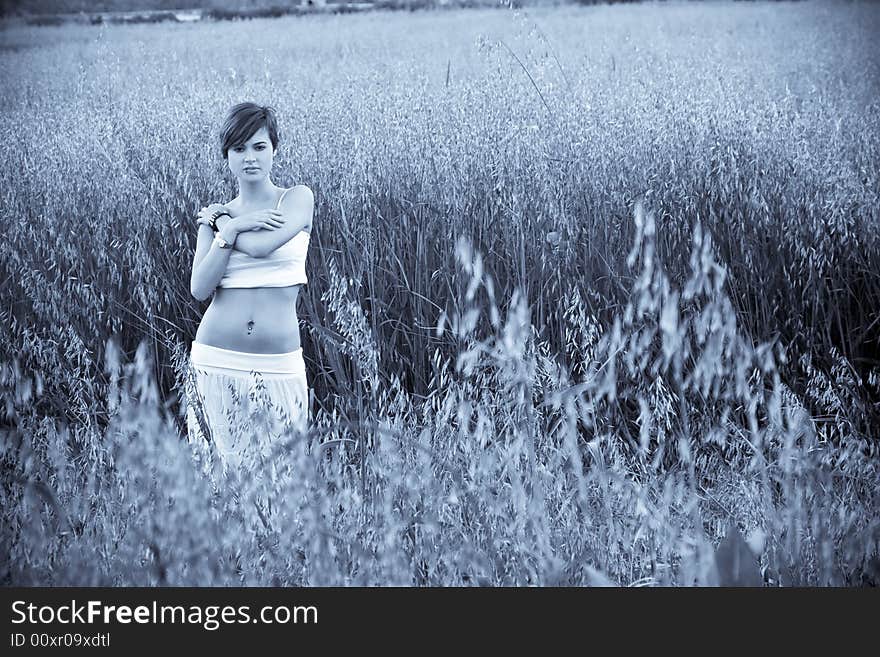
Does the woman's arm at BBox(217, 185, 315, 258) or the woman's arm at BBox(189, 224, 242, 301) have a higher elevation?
the woman's arm at BBox(217, 185, 315, 258)

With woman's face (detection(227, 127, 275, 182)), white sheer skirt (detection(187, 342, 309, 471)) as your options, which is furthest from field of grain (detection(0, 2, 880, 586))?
woman's face (detection(227, 127, 275, 182))

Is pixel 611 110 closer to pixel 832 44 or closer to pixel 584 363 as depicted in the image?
pixel 832 44

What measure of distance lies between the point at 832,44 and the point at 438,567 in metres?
2.27

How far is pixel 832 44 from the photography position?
2.99 m

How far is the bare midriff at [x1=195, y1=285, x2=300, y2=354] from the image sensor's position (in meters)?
2.15

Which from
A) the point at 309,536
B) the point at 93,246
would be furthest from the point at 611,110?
the point at 309,536

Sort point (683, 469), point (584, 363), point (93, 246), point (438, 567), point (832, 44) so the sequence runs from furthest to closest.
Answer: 1. point (832, 44)
2. point (93, 246)
3. point (584, 363)
4. point (683, 469)
5. point (438, 567)

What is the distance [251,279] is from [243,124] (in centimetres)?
38

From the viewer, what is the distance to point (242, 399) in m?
1.84

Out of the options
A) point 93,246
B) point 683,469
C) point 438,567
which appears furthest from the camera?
point 93,246

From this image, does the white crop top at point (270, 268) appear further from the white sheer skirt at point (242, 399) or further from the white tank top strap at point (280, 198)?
the white sheer skirt at point (242, 399)

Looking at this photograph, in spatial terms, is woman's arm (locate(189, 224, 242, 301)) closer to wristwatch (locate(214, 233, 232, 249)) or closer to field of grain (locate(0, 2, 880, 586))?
wristwatch (locate(214, 233, 232, 249))

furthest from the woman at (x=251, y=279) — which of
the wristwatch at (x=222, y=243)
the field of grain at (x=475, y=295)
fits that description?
the field of grain at (x=475, y=295)

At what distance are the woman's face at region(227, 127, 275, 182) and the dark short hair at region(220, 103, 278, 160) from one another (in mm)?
11
